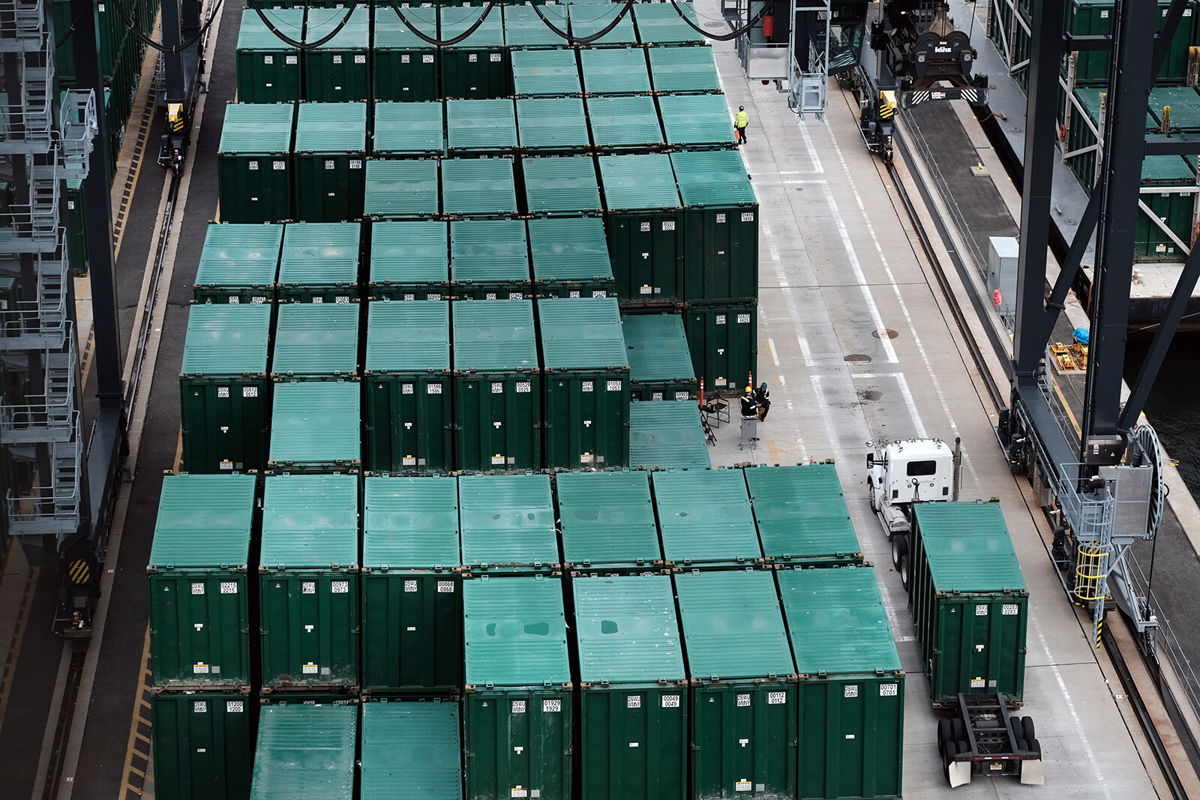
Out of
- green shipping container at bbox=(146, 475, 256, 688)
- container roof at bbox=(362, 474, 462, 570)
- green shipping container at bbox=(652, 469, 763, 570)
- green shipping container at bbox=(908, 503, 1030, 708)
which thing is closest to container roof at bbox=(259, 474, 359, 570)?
container roof at bbox=(362, 474, 462, 570)

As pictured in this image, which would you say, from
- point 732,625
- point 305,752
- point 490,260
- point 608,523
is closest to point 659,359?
point 490,260

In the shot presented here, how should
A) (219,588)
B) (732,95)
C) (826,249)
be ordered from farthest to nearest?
(732,95) < (826,249) < (219,588)

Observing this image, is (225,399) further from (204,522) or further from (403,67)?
(403,67)

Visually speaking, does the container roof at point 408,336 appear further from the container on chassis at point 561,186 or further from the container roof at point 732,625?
the container roof at point 732,625

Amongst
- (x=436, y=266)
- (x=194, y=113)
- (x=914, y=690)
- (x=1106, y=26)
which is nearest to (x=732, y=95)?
(x=1106, y=26)

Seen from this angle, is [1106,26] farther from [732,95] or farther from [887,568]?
[887,568]

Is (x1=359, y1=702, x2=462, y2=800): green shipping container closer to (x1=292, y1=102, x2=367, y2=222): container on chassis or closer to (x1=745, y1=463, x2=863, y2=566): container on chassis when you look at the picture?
(x1=745, y1=463, x2=863, y2=566): container on chassis

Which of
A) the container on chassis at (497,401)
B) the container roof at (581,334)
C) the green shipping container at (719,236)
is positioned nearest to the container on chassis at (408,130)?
Result: the green shipping container at (719,236)
